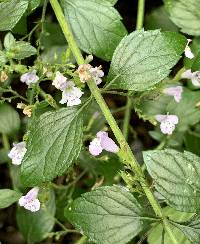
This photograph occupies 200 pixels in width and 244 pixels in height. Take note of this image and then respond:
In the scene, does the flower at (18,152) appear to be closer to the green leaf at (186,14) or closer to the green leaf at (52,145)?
the green leaf at (52,145)

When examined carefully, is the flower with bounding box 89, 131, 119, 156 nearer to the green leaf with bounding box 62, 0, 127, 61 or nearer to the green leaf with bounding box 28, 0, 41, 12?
the green leaf with bounding box 62, 0, 127, 61

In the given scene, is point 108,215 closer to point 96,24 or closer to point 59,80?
point 59,80

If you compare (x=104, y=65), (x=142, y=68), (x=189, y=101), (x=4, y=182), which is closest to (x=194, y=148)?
(x=189, y=101)

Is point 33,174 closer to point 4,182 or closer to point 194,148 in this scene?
point 194,148

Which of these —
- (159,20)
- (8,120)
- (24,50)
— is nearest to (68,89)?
(24,50)

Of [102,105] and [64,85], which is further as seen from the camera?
[64,85]

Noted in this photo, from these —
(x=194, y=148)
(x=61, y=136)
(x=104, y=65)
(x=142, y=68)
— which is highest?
(x=142, y=68)
